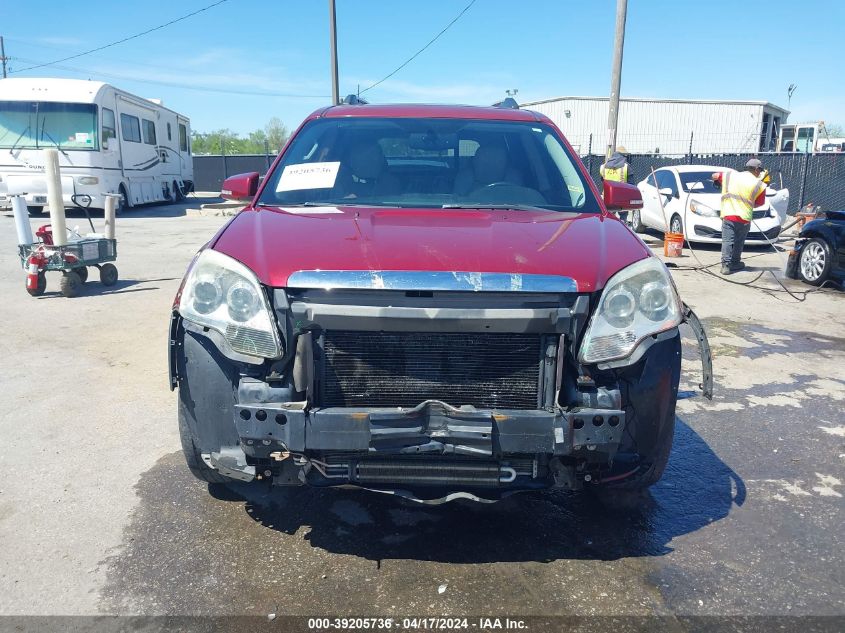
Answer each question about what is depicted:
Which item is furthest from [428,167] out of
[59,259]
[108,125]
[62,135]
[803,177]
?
[803,177]

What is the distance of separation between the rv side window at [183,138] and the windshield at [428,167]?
942 inches

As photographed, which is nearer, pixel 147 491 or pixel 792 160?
pixel 147 491

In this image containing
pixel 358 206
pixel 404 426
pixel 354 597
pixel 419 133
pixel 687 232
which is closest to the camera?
pixel 404 426

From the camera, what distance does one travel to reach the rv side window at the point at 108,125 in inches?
692

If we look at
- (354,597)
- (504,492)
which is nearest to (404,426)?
(504,492)

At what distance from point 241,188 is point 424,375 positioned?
6.81 ft

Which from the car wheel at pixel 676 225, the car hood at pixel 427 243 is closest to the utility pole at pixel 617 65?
the car wheel at pixel 676 225

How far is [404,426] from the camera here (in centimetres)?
251

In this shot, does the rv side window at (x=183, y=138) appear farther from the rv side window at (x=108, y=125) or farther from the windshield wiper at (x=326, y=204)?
the windshield wiper at (x=326, y=204)

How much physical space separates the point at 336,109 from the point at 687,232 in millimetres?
10805

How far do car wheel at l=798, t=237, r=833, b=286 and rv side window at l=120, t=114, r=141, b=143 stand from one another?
1675 centimetres

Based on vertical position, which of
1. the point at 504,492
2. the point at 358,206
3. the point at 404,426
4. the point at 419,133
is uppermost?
the point at 419,133

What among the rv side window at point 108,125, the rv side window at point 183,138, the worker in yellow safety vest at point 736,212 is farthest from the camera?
the rv side window at point 183,138

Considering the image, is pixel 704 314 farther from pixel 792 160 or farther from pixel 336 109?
pixel 792 160
